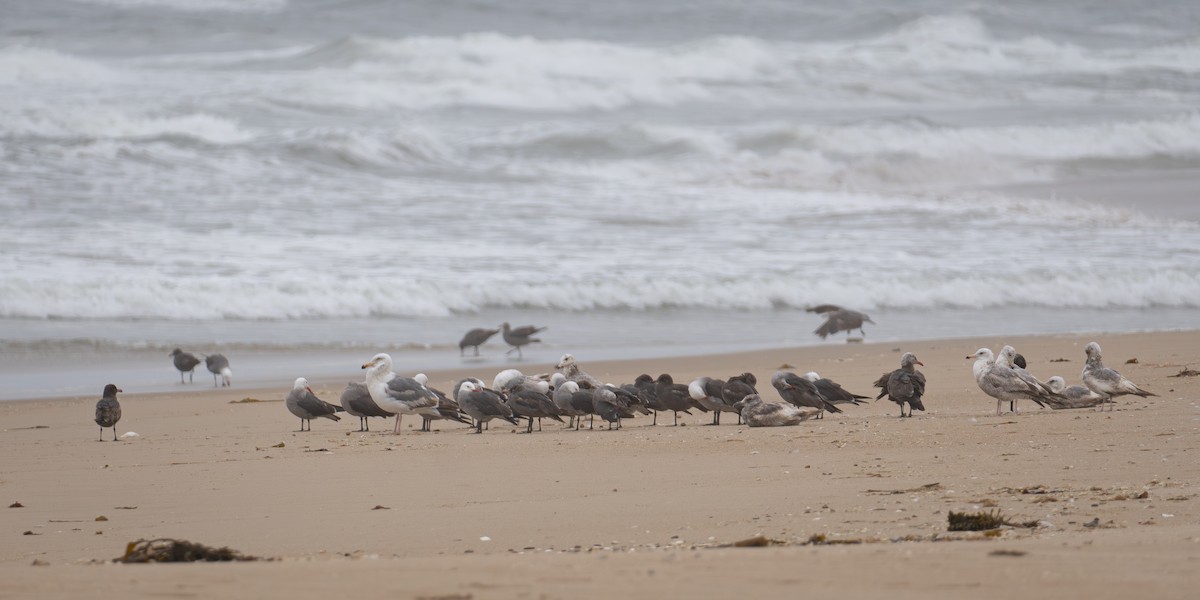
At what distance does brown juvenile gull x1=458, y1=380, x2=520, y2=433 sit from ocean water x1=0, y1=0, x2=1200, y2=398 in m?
3.57

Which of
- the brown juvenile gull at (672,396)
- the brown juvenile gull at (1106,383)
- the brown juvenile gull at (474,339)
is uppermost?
the brown juvenile gull at (474,339)

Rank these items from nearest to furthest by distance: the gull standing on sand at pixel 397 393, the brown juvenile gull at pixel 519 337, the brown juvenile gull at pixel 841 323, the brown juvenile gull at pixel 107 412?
the brown juvenile gull at pixel 107 412, the gull standing on sand at pixel 397 393, the brown juvenile gull at pixel 519 337, the brown juvenile gull at pixel 841 323

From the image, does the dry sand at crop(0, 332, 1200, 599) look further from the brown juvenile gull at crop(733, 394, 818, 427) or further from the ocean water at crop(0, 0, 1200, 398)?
the ocean water at crop(0, 0, 1200, 398)

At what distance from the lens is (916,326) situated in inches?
611

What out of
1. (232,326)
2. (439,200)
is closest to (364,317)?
(232,326)

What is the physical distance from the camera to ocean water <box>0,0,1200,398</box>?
1562 centimetres

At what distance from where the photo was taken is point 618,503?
6184mm

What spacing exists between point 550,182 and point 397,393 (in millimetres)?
17233

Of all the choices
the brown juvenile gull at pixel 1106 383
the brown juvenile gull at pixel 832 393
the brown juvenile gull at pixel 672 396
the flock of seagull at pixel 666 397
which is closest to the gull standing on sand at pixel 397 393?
the flock of seagull at pixel 666 397

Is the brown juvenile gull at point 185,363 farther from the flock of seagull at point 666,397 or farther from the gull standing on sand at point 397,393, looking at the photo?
the gull standing on sand at point 397,393

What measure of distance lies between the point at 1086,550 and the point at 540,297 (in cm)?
1243

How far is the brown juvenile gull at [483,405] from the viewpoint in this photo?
9.13m

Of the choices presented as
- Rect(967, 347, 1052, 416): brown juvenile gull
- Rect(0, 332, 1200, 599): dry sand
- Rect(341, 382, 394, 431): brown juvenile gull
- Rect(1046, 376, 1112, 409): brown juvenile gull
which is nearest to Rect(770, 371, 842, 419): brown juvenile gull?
Rect(0, 332, 1200, 599): dry sand

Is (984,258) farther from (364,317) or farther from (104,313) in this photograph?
(104,313)
